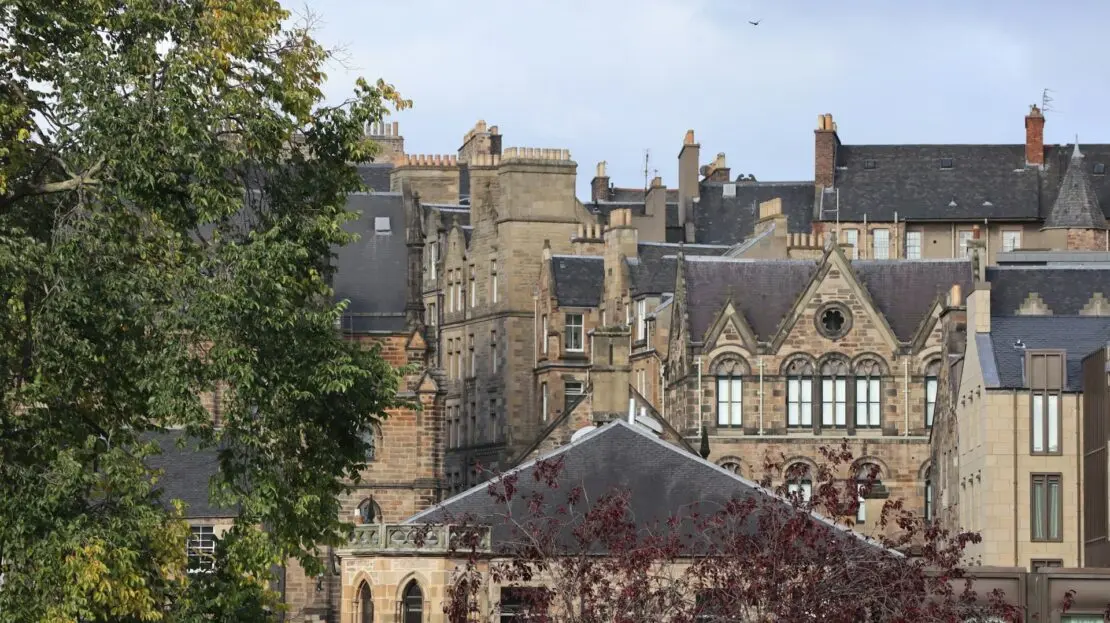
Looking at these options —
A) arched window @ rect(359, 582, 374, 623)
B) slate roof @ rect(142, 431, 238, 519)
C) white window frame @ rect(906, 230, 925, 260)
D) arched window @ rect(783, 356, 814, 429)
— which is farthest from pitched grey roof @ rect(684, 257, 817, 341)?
arched window @ rect(359, 582, 374, 623)

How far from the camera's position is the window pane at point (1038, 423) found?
84.0 m

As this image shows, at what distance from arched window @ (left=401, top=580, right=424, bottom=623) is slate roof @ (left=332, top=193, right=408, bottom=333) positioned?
25.5m

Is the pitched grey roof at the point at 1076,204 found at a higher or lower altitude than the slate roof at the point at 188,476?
higher

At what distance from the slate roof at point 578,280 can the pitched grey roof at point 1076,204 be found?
2111 cm

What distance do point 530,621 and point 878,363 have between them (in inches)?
1995

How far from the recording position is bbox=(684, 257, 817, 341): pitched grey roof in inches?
3797

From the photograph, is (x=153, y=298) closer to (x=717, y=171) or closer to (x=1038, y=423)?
(x=1038, y=423)

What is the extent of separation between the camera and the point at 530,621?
47.1 m

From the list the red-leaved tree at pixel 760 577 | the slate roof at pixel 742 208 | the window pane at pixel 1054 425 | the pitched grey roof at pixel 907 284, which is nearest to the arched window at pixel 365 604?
the red-leaved tree at pixel 760 577

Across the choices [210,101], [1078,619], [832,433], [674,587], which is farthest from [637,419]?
[210,101]

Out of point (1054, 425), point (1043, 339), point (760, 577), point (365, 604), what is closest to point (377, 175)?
point (1043, 339)

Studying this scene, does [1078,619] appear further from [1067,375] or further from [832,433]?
[832,433]

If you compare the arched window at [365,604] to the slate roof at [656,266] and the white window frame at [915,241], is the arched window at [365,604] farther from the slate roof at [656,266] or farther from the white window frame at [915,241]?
the white window frame at [915,241]

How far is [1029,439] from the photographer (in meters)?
84.1
